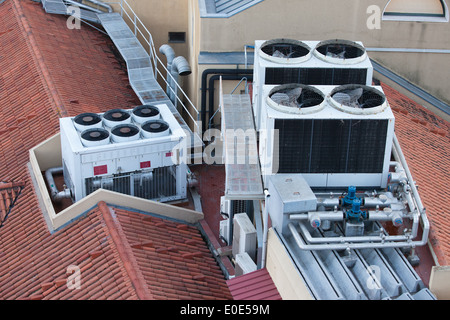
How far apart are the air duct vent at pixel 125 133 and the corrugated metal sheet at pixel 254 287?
804 cm

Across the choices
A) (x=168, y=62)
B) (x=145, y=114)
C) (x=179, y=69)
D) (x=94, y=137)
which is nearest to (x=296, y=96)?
(x=145, y=114)

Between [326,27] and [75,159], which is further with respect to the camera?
[326,27]

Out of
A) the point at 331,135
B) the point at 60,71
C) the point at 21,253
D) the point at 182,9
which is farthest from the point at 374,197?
the point at 182,9

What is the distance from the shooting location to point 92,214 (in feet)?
85.9

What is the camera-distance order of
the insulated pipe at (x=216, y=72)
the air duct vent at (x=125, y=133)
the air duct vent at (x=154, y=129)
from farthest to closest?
→ 1. the insulated pipe at (x=216, y=72)
2. the air duct vent at (x=154, y=129)
3. the air duct vent at (x=125, y=133)

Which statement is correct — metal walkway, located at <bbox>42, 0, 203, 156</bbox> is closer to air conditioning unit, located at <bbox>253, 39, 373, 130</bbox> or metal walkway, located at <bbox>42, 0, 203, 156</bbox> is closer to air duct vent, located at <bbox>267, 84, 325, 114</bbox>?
air conditioning unit, located at <bbox>253, 39, 373, 130</bbox>

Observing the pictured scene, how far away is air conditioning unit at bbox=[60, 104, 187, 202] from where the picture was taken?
27.1 meters

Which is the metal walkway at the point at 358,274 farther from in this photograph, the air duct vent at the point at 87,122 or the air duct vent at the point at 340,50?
the air duct vent at the point at 87,122

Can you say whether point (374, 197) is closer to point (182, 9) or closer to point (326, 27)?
point (326, 27)

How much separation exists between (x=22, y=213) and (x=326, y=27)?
51.8 ft

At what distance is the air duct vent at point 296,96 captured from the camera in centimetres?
2419

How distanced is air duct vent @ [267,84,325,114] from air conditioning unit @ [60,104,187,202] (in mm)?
4948

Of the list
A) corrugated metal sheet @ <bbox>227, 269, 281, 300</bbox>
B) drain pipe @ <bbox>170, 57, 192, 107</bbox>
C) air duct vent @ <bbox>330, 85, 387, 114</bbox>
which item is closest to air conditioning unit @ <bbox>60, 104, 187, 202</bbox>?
air duct vent @ <bbox>330, 85, 387, 114</bbox>

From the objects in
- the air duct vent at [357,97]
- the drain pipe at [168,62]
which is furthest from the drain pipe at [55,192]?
the drain pipe at [168,62]
